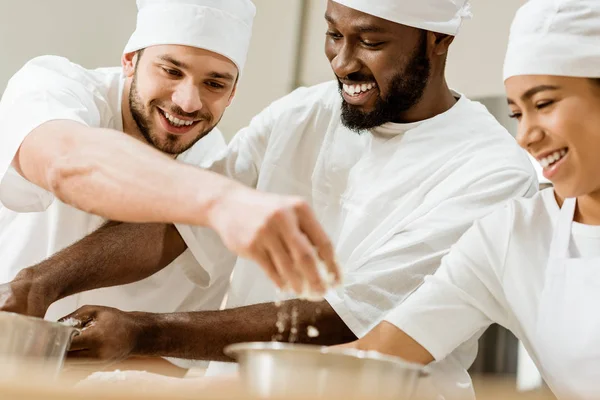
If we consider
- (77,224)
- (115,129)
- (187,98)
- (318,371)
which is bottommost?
(318,371)

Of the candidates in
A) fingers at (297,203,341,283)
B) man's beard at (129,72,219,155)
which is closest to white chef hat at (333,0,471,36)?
man's beard at (129,72,219,155)

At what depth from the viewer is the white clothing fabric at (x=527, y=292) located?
1.66 m

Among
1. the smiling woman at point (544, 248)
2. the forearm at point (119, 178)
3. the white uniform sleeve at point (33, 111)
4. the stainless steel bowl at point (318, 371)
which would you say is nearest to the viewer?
the stainless steel bowl at point (318, 371)

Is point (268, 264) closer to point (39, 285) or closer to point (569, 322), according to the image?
point (569, 322)

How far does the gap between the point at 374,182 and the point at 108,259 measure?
70cm

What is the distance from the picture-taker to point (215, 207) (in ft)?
4.18

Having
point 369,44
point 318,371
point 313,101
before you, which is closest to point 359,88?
point 369,44

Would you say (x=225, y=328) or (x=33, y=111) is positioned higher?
(x=33, y=111)

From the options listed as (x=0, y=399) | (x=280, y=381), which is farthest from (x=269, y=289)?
(x=0, y=399)

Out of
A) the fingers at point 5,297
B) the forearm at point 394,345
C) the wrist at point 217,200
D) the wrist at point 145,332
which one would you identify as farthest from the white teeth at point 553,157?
the fingers at point 5,297

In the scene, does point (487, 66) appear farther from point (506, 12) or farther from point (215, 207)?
point (215, 207)

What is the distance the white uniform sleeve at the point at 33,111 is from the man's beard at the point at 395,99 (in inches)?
25.9

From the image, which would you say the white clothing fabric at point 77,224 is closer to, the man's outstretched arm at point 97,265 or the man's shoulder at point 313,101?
the man's outstretched arm at point 97,265

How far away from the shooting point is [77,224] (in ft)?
7.76
